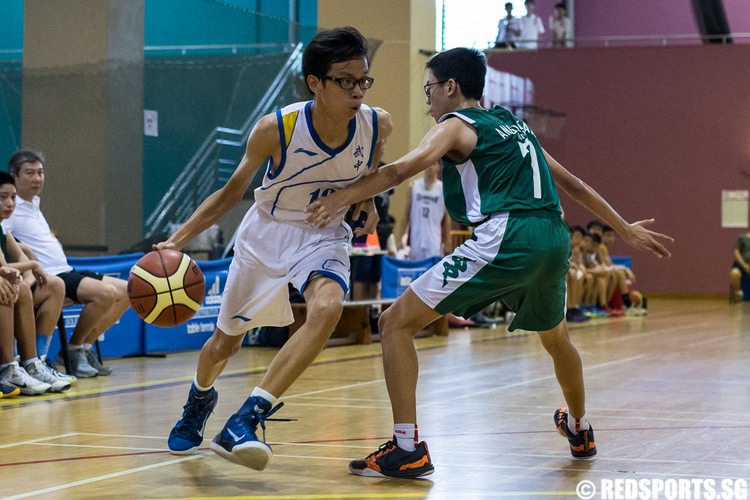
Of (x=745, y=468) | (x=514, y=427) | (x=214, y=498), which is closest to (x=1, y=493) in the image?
(x=214, y=498)

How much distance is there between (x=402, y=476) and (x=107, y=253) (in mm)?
6226

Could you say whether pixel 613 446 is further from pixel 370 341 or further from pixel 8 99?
pixel 8 99

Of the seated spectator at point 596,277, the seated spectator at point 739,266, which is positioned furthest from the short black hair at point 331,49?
the seated spectator at point 739,266

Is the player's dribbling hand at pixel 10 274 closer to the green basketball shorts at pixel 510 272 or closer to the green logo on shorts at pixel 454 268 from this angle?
the green basketball shorts at pixel 510 272

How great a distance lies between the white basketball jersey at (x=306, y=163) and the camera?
3824mm

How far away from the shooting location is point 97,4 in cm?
929

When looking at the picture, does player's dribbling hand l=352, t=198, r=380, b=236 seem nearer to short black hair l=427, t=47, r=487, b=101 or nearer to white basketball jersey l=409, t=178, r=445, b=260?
short black hair l=427, t=47, r=487, b=101

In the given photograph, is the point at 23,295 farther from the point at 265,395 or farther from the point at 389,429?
the point at 265,395

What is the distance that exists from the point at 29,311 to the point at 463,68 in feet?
12.0

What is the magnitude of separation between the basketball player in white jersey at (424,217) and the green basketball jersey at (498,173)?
6.96 meters

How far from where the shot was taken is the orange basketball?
415cm

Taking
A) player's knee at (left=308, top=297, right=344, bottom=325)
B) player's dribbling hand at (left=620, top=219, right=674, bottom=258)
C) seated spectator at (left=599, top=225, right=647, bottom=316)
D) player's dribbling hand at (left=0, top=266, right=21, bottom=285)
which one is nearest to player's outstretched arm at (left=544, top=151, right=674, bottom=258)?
player's dribbling hand at (left=620, top=219, right=674, bottom=258)

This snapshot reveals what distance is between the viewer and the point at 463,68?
3.87 meters
